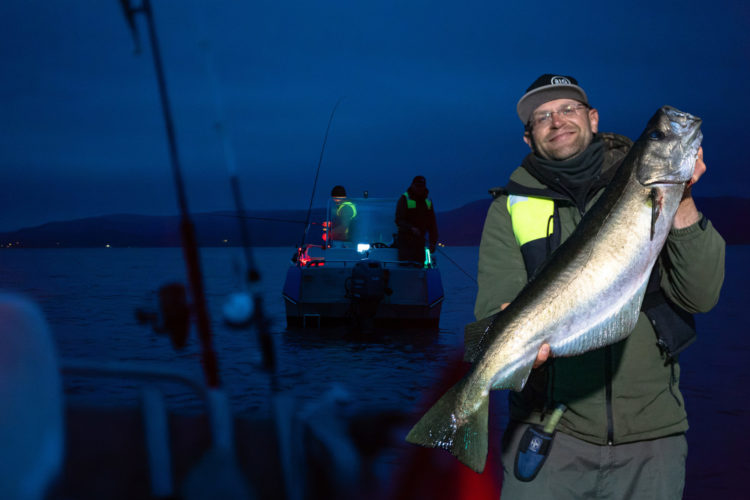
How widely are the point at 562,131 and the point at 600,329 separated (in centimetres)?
89

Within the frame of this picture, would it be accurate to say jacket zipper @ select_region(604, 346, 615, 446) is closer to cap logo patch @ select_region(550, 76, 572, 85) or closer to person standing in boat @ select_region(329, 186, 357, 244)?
cap logo patch @ select_region(550, 76, 572, 85)

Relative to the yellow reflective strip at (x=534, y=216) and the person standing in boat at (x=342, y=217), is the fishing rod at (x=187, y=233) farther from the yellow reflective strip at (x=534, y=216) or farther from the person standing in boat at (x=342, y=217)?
the person standing in boat at (x=342, y=217)

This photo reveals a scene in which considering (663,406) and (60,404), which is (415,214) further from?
(60,404)

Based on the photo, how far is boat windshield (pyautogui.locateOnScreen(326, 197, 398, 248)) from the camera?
16250 mm

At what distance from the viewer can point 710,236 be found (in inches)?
97.0

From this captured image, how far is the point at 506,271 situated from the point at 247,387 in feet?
31.7

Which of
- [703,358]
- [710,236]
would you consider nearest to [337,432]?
[710,236]

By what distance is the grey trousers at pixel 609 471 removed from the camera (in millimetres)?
2602

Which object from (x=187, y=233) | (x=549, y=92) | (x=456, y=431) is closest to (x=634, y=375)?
(x=456, y=431)

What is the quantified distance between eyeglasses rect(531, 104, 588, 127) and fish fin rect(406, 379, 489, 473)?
3.97 feet

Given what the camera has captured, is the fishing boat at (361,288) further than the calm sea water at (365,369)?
Yes

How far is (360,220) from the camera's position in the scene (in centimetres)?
1642

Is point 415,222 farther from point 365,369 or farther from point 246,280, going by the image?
point 246,280

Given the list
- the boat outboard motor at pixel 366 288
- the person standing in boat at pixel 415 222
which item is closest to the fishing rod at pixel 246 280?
the boat outboard motor at pixel 366 288
